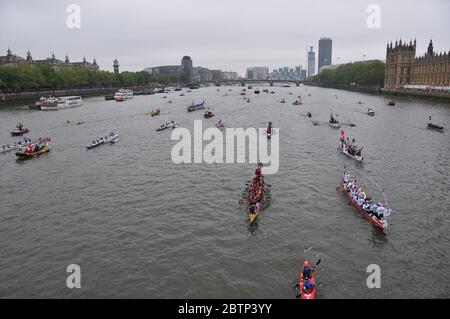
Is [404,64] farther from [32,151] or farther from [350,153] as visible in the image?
[32,151]

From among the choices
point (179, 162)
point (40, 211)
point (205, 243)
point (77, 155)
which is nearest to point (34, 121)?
point (77, 155)

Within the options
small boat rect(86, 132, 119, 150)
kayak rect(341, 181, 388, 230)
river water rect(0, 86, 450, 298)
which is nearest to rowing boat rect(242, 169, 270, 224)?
river water rect(0, 86, 450, 298)

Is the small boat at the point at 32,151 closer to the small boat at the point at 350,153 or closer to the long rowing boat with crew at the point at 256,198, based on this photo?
the long rowing boat with crew at the point at 256,198

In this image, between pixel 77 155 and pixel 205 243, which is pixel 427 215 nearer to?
pixel 205 243

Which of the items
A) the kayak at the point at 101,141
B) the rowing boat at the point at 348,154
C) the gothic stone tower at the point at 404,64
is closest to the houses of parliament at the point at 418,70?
the gothic stone tower at the point at 404,64

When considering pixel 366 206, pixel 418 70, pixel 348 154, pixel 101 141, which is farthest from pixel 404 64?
pixel 366 206
